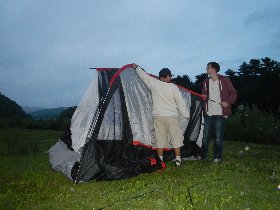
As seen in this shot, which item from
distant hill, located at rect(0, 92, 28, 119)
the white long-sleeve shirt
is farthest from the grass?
distant hill, located at rect(0, 92, 28, 119)

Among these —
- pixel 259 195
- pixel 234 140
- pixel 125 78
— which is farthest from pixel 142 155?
pixel 234 140

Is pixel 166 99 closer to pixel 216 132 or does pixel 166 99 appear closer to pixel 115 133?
pixel 115 133

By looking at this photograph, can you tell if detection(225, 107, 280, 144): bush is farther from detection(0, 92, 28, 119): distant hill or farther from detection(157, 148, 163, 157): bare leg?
detection(0, 92, 28, 119): distant hill

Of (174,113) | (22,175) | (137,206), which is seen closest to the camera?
(137,206)

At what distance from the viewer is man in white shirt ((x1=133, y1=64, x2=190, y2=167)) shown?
6867 millimetres

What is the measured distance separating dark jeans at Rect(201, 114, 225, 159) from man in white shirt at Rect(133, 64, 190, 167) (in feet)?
3.38

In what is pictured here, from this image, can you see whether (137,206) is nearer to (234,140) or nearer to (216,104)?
(216,104)

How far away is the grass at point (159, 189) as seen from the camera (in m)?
4.32

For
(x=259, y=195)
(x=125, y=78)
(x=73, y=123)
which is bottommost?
(x=259, y=195)

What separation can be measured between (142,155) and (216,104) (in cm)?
212

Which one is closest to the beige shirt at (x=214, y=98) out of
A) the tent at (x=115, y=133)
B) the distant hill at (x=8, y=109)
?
the tent at (x=115, y=133)

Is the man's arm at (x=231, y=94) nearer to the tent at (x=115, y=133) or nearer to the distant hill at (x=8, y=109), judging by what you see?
the tent at (x=115, y=133)

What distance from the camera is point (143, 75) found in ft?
22.9

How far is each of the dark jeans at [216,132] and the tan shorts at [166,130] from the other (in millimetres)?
1044
